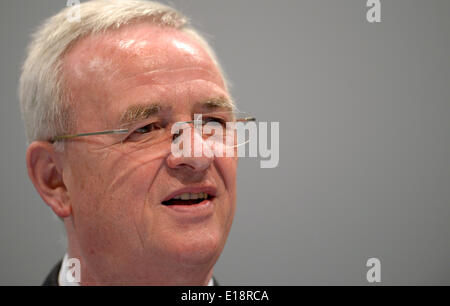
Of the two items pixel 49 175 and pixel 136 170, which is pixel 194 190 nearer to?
pixel 136 170

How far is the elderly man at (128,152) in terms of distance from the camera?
46.0 inches

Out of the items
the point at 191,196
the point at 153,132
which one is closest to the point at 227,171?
the point at 191,196

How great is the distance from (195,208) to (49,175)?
550 millimetres

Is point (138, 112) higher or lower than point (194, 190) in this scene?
higher

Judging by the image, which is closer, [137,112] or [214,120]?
[137,112]

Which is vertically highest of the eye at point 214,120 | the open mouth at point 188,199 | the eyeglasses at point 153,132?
the eye at point 214,120

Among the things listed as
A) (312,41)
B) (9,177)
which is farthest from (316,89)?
(9,177)

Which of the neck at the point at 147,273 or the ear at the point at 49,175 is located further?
the ear at the point at 49,175

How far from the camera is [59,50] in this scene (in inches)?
51.7

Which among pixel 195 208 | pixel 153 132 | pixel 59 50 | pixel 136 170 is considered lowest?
pixel 195 208

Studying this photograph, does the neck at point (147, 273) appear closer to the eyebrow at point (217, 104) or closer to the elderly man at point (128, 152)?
the elderly man at point (128, 152)

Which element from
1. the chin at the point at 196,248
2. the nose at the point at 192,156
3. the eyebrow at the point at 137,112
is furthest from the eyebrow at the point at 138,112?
the chin at the point at 196,248

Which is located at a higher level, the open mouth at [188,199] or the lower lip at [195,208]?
the open mouth at [188,199]

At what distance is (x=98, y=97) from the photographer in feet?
4.00
